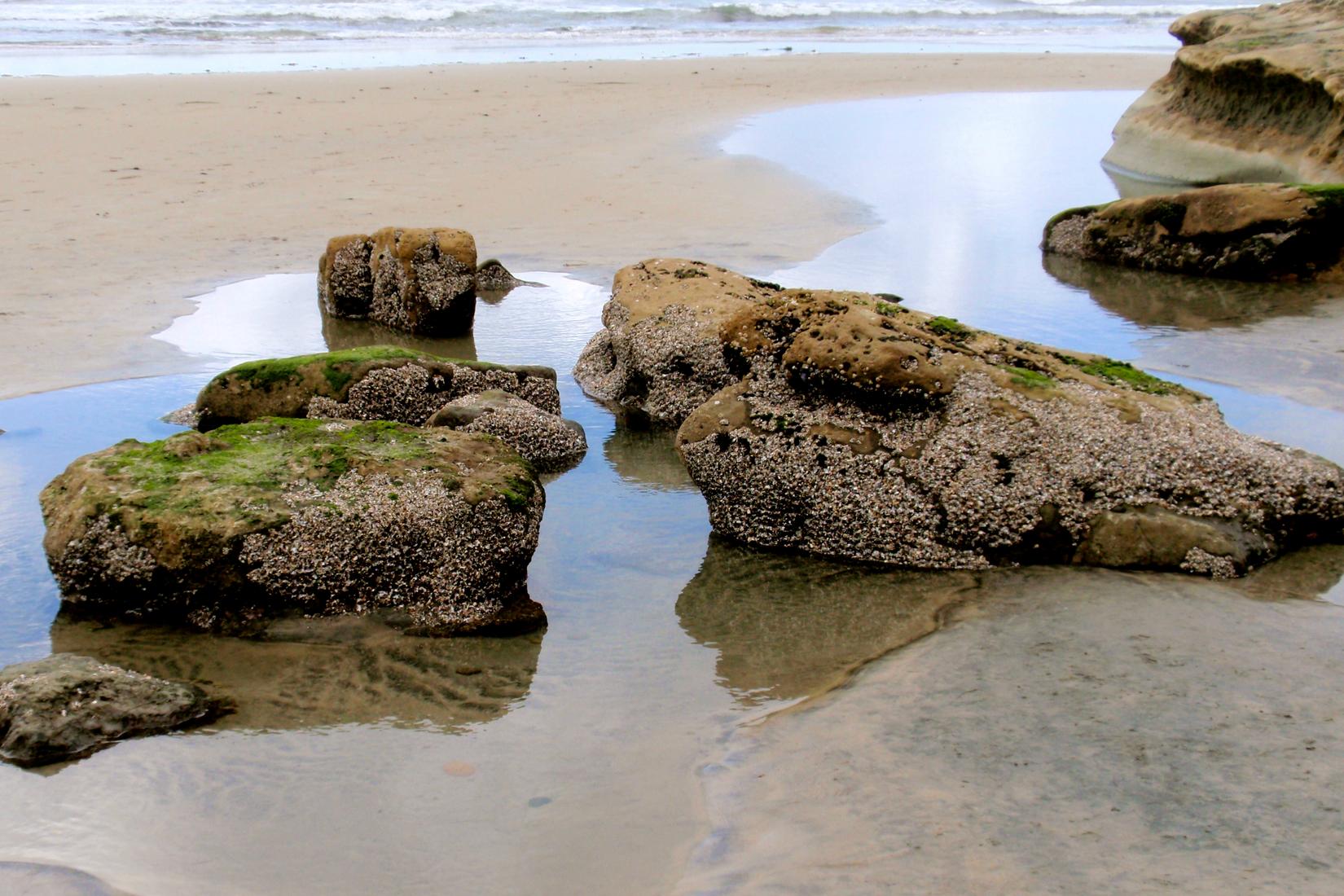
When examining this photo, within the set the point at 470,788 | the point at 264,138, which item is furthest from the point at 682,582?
the point at 264,138

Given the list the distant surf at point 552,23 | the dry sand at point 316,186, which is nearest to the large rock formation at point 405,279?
the dry sand at point 316,186

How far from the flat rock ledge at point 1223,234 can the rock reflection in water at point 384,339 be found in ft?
17.4

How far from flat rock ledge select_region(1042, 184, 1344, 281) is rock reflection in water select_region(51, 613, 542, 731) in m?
7.41

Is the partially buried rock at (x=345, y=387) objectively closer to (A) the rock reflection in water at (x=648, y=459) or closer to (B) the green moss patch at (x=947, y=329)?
(A) the rock reflection in water at (x=648, y=459)

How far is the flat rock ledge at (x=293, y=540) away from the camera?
4387mm

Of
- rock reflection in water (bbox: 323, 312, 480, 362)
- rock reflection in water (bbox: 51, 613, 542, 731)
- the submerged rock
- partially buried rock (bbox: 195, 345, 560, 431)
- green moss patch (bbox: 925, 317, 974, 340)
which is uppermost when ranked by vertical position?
green moss patch (bbox: 925, 317, 974, 340)

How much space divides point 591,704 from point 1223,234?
304 inches

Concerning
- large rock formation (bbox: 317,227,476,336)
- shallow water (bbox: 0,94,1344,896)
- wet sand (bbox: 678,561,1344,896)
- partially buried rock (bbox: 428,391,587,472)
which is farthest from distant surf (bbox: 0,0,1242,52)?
wet sand (bbox: 678,561,1344,896)

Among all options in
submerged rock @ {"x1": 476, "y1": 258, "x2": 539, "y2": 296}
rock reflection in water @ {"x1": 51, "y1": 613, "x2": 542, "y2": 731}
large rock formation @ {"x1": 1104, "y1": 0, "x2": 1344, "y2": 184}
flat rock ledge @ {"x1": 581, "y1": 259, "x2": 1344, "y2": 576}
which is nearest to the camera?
rock reflection in water @ {"x1": 51, "y1": 613, "x2": 542, "y2": 731}

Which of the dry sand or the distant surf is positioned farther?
the distant surf

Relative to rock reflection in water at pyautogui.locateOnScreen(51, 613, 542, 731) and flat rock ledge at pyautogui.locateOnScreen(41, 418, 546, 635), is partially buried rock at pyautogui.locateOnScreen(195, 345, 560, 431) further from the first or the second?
rock reflection in water at pyautogui.locateOnScreen(51, 613, 542, 731)

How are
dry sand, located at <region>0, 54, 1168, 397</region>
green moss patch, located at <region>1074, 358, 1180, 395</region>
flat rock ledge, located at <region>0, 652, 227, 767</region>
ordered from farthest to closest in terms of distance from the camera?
1. dry sand, located at <region>0, 54, 1168, 397</region>
2. green moss patch, located at <region>1074, 358, 1180, 395</region>
3. flat rock ledge, located at <region>0, 652, 227, 767</region>

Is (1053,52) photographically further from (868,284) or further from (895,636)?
(895,636)

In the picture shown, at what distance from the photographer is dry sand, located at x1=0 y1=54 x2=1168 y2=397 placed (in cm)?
884
